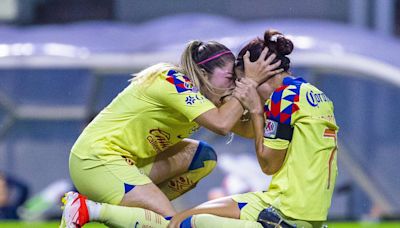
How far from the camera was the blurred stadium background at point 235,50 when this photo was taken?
13.2m

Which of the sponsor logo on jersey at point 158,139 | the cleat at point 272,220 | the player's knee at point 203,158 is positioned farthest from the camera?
the player's knee at point 203,158

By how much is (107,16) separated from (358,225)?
4834 millimetres

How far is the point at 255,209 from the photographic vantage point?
650cm

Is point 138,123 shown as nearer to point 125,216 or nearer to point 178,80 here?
point 178,80

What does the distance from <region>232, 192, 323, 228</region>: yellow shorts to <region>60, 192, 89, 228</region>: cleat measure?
0.86 meters

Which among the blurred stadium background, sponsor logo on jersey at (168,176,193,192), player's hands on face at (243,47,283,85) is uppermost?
player's hands on face at (243,47,283,85)

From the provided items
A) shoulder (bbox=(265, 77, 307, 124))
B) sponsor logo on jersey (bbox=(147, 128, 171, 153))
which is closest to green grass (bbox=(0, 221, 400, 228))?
sponsor logo on jersey (bbox=(147, 128, 171, 153))

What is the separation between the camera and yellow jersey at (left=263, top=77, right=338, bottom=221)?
643 centimetres

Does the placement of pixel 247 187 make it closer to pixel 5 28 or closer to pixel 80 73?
pixel 80 73

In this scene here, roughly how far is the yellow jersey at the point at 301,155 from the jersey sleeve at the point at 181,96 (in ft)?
1.34

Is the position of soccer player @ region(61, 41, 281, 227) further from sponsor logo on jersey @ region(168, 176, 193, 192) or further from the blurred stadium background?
the blurred stadium background

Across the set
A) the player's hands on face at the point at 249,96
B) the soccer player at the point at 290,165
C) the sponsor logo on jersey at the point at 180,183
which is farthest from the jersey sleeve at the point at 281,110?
the sponsor logo on jersey at the point at 180,183

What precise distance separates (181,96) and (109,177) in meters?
0.62

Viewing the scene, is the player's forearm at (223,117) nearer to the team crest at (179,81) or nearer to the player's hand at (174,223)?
the team crest at (179,81)
